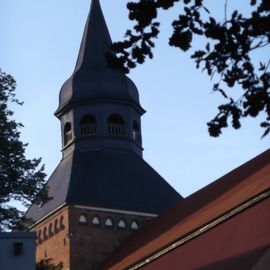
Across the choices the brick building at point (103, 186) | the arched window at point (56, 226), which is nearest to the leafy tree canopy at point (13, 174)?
the brick building at point (103, 186)

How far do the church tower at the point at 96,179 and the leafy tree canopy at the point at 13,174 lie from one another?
677cm

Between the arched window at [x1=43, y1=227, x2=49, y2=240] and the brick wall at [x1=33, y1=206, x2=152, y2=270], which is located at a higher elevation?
the arched window at [x1=43, y1=227, x2=49, y2=240]

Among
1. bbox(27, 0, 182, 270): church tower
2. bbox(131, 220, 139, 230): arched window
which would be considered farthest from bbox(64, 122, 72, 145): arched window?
bbox(131, 220, 139, 230): arched window

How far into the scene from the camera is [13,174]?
20391mm

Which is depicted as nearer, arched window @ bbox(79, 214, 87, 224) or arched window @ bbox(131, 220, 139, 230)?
arched window @ bbox(79, 214, 87, 224)

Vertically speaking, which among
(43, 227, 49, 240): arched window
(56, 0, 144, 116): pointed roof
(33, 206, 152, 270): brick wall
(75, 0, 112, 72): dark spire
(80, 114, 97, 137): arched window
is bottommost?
(33, 206, 152, 270): brick wall

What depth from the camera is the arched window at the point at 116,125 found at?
97.3ft

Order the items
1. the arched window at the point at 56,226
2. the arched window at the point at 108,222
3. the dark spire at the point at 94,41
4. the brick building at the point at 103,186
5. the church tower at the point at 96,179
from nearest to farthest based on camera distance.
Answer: the brick building at the point at 103,186, the church tower at the point at 96,179, the arched window at the point at 108,222, the arched window at the point at 56,226, the dark spire at the point at 94,41

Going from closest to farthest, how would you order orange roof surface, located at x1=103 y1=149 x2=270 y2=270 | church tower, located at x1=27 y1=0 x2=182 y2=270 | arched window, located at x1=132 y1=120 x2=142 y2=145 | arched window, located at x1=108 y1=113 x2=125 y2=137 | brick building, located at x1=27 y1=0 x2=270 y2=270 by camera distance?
orange roof surface, located at x1=103 y1=149 x2=270 y2=270
brick building, located at x1=27 y1=0 x2=270 y2=270
church tower, located at x1=27 y1=0 x2=182 y2=270
arched window, located at x1=108 y1=113 x2=125 y2=137
arched window, located at x1=132 y1=120 x2=142 y2=145

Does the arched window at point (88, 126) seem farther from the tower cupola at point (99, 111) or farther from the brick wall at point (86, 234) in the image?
the brick wall at point (86, 234)

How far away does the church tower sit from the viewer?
90.7 ft

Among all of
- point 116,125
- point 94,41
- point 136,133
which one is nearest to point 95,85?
point 116,125

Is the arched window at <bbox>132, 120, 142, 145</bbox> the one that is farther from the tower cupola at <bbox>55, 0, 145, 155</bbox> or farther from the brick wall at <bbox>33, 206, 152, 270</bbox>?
the brick wall at <bbox>33, 206, 152, 270</bbox>

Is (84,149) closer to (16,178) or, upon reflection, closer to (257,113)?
(16,178)
